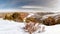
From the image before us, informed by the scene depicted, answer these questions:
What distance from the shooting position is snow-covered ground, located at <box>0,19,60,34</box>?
1.17m

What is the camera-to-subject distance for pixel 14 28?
1174 millimetres

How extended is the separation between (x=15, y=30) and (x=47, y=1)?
37 cm

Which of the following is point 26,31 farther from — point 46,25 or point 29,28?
point 46,25

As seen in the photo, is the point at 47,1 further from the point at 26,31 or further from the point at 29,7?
the point at 26,31

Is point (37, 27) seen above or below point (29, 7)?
below

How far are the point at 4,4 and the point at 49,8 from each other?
389 mm

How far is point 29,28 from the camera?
1.18 meters

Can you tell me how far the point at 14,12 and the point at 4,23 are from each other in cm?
13

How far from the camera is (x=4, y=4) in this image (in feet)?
3.85

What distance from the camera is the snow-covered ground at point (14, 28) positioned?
1.17 metres

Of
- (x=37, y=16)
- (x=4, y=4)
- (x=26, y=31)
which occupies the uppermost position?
(x=4, y=4)

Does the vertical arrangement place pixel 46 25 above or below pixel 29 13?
below

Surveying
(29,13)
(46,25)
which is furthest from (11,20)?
(46,25)

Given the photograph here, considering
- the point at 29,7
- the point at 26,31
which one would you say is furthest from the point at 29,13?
the point at 26,31
